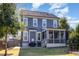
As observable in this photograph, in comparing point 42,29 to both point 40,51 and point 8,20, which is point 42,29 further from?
point 8,20

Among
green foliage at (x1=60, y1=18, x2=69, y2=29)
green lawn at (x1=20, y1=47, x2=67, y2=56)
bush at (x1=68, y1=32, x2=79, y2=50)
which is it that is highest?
green foliage at (x1=60, y1=18, x2=69, y2=29)

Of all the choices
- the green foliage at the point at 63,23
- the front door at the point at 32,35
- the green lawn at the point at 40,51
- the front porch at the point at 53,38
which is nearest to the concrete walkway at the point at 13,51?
the green lawn at the point at 40,51

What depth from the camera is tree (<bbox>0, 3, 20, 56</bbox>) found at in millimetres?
19031

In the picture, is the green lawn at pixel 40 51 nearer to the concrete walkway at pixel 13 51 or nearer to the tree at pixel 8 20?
the concrete walkway at pixel 13 51

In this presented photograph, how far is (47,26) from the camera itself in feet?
62.7

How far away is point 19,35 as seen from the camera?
1909cm

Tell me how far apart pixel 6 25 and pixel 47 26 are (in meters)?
0.63

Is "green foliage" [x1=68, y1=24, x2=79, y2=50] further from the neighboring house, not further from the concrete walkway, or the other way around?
the concrete walkway

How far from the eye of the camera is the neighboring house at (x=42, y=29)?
62.5 ft

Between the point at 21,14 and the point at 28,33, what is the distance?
12.3 inches

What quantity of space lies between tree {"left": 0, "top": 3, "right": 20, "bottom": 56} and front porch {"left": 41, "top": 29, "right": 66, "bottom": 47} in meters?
0.44

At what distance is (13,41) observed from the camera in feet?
62.5

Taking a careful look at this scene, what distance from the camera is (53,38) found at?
1911 cm

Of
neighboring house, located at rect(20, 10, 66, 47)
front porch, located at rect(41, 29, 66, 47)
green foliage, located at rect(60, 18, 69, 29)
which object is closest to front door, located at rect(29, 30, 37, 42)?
neighboring house, located at rect(20, 10, 66, 47)
